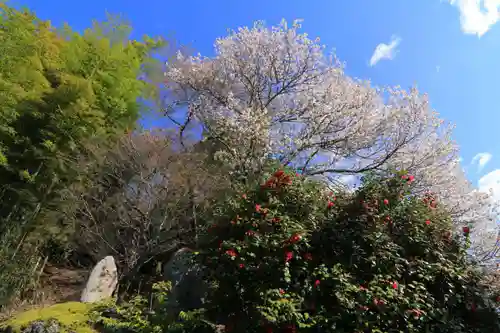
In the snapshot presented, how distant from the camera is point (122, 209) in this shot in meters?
5.18

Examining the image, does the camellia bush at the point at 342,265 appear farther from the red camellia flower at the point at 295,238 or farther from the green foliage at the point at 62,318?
the green foliage at the point at 62,318

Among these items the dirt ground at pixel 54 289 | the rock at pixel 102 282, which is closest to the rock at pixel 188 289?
the rock at pixel 102 282

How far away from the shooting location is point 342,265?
9.32ft

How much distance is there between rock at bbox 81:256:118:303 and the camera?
4.25m

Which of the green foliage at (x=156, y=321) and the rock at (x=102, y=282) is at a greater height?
the rock at (x=102, y=282)

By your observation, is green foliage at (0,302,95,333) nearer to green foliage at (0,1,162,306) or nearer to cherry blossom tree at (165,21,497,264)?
green foliage at (0,1,162,306)

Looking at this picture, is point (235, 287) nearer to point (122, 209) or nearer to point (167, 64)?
point (122, 209)

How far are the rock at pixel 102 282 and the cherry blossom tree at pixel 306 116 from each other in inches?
102

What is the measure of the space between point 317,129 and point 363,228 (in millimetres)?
4090

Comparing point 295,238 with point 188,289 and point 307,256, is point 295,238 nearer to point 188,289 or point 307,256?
point 307,256

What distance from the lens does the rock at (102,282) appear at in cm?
425

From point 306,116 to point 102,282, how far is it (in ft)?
15.5

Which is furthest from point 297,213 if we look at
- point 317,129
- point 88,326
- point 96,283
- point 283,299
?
point 317,129

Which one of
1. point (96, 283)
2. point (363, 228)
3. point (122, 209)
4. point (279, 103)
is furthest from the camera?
point (279, 103)
